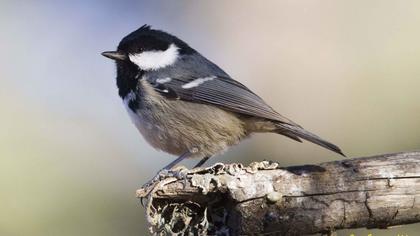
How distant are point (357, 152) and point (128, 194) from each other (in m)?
1.84

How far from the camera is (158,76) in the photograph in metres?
3.88

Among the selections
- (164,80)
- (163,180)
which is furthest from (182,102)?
(163,180)

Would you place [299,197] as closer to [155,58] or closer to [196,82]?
[196,82]

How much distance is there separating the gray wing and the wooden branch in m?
0.93

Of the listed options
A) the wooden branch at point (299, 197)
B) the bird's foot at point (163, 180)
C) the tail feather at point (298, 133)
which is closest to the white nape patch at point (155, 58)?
the tail feather at point (298, 133)

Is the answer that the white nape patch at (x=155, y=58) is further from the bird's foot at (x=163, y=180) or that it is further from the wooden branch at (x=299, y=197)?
the wooden branch at (x=299, y=197)

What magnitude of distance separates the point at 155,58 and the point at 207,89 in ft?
1.26

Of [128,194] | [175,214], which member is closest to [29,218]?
[128,194]

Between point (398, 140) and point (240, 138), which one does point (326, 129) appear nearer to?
point (398, 140)

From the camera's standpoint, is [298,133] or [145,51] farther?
Result: [145,51]

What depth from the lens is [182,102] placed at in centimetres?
385

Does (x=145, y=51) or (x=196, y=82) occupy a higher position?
(x=145, y=51)

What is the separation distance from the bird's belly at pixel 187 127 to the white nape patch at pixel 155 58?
30 cm

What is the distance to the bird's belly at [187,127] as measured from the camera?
3709 millimetres
